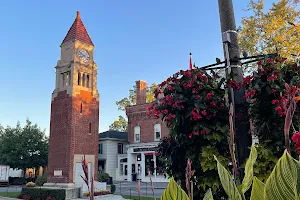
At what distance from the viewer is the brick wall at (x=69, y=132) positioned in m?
20.1

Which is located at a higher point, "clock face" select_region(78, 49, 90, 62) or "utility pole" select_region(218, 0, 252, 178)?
"clock face" select_region(78, 49, 90, 62)

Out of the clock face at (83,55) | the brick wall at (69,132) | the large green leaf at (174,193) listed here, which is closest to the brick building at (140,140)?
the brick wall at (69,132)

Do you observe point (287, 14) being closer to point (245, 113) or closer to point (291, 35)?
point (291, 35)

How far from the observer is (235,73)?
397 centimetres

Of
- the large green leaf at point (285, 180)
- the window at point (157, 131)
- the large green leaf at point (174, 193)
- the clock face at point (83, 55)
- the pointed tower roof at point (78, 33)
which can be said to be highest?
the pointed tower roof at point (78, 33)

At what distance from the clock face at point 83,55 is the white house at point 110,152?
18575 millimetres

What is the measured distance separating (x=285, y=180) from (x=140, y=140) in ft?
117

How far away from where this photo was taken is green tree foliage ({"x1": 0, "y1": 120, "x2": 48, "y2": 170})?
36906 millimetres

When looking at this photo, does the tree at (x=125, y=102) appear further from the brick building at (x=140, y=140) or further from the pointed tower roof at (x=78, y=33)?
the pointed tower roof at (x=78, y=33)

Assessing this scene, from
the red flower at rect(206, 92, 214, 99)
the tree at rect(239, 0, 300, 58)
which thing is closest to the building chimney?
the tree at rect(239, 0, 300, 58)

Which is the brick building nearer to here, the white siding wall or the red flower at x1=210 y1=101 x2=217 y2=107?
the white siding wall

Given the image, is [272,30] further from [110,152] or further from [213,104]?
[110,152]

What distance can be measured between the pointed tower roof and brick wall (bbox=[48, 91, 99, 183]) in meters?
3.83

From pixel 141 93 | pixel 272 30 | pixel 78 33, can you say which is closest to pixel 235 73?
pixel 272 30
